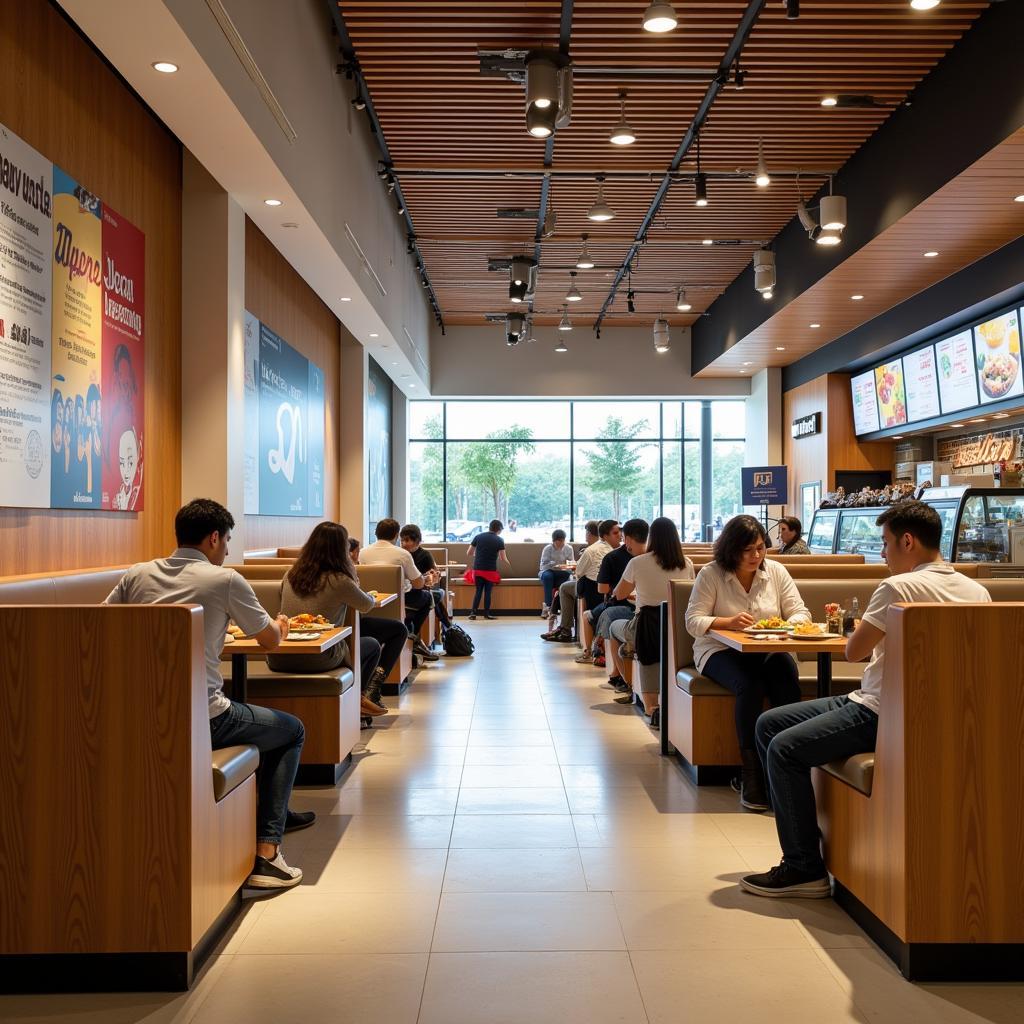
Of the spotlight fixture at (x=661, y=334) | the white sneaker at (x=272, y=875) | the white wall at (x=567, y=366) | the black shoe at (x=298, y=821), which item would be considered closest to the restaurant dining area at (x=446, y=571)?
the white sneaker at (x=272, y=875)

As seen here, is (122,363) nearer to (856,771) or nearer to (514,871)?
(514,871)

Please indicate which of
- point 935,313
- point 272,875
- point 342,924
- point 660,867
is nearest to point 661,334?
point 935,313

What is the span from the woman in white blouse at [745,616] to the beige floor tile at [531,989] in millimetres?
1885

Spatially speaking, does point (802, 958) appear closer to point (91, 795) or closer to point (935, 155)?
point (91, 795)

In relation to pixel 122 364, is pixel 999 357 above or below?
above

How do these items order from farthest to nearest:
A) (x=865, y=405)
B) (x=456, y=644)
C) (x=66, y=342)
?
(x=865, y=405)
(x=456, y=644)
(x=66, y=342)

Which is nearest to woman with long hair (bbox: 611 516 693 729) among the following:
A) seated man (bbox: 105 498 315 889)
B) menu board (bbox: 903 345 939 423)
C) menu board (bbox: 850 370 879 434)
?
seated man (bbox: 105 498 315 889)

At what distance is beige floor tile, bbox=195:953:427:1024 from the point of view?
2637mm

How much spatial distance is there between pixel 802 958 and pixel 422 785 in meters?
2.45

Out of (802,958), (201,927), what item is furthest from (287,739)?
(802,958)

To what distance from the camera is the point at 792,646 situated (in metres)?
4.29

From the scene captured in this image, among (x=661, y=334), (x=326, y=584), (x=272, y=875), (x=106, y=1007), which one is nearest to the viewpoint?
(x=106, y=1007)

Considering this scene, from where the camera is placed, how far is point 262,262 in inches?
338

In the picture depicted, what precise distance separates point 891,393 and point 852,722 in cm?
954
